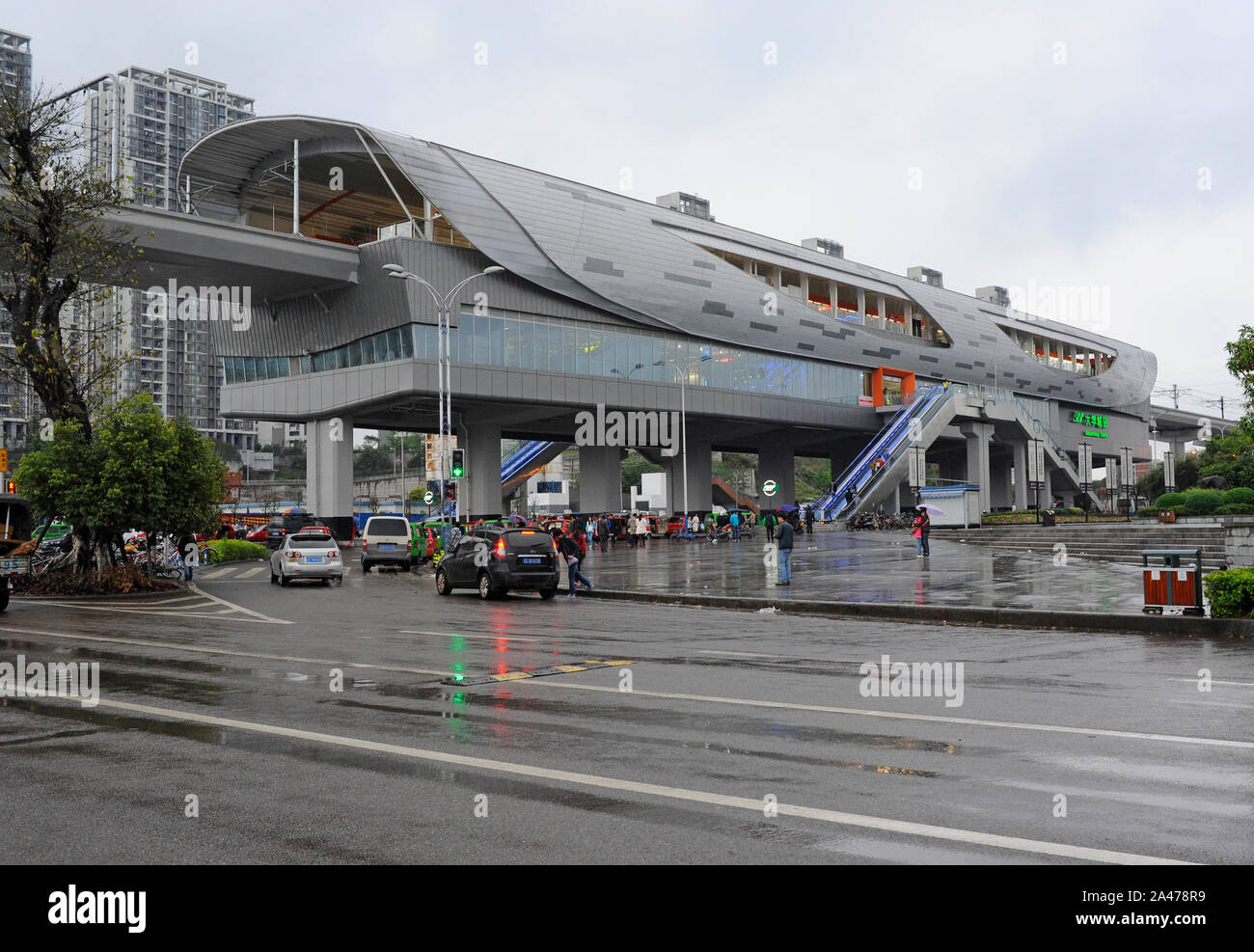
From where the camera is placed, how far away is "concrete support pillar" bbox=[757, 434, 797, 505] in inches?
3081

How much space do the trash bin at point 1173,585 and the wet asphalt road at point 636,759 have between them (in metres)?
2.33

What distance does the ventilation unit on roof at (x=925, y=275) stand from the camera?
317 feet

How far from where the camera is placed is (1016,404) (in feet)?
229

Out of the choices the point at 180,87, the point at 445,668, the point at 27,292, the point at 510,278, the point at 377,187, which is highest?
the point at 180,87

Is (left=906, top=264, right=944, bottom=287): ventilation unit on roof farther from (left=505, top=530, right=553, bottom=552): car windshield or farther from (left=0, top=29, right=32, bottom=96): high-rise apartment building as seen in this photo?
(left=0, top=29, right=32, bottom=96): high-rise apartment building

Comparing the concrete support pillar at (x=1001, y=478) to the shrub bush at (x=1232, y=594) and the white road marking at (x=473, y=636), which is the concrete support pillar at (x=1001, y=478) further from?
the white road marking at (x=473, y=636)

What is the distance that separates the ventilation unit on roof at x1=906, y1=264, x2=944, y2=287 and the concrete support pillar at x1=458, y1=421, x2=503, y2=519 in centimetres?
5172

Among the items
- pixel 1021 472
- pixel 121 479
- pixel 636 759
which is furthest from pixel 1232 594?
pixel 1021 472

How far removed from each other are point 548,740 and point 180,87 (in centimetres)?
16409

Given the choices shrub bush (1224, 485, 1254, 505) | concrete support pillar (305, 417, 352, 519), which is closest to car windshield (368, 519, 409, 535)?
concrete support pillar (305, 417, 352, 519)

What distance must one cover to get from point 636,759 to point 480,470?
54.4m

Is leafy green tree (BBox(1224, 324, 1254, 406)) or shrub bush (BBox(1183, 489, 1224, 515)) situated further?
shrub bush (BBox(1183, 489, 1224, 515))

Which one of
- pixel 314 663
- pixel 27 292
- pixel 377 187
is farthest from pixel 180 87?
pixel 314 663
